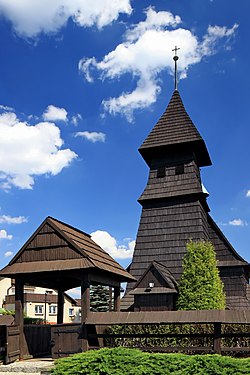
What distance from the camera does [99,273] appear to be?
13.9 m

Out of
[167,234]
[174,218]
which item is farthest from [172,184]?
[167,234]

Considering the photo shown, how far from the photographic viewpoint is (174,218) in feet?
80.5

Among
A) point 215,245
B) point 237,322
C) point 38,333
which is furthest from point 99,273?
point 215,245

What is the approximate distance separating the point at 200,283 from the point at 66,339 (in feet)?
30.8

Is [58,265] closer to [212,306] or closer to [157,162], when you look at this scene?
[212,306]

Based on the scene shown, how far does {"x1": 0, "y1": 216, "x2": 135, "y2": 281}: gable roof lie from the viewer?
13.0 meters

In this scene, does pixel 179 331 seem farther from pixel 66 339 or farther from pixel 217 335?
pixel 66 339

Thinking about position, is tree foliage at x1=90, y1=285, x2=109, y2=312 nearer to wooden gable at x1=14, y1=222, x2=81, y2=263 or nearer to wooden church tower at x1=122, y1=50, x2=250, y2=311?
wooden church tower at x1=122, y1=50, x2=250, y2=311

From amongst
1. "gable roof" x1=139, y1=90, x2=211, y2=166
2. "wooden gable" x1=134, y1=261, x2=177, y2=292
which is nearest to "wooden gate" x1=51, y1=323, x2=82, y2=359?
"wooden gable" x1=134, y1=261, x2=177, y2=292

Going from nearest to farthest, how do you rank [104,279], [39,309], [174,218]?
[104,279], [174,218], [39,309]

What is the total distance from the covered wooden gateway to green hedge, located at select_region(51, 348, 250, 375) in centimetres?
241

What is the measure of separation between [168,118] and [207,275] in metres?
10.6

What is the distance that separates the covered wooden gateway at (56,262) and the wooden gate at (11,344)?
20cm

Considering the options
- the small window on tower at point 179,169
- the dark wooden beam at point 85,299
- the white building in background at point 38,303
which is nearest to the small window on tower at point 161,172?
the small window on tower at point 179,169
